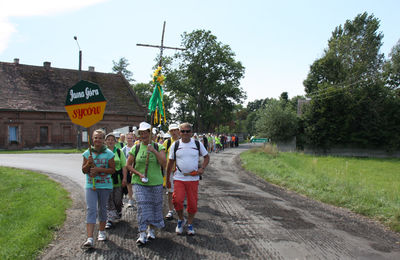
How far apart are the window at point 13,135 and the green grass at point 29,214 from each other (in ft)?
82.6

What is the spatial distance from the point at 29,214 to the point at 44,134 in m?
32.2

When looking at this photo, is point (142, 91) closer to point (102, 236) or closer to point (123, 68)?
point (123, 68)

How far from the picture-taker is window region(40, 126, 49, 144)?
36281mm

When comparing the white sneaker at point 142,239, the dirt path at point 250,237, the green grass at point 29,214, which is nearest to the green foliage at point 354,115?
the dirt path at point 250,237

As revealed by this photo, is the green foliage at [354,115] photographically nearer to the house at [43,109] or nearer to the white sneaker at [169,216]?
the house at [43,109]

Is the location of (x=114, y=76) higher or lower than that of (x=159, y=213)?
higher

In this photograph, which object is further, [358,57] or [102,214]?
[358,57]

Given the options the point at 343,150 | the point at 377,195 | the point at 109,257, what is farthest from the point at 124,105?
the point at 109,257

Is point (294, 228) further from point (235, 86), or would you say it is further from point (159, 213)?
point (235, 86)

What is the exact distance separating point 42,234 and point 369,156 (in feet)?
125

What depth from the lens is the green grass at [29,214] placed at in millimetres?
5269

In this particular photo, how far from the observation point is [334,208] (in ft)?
28.5

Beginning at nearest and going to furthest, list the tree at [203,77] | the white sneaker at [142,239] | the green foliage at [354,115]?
the white sneaker at [142,239], the green foliage at [354,115], the tree at [203,77]

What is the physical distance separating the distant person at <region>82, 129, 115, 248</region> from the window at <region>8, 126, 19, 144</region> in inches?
1326
